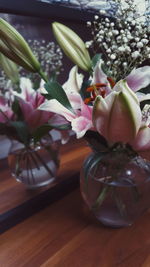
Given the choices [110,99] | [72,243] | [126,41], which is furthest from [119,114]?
[72,243]

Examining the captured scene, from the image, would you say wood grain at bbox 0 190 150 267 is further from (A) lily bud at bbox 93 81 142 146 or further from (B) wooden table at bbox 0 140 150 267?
(A) lily bud at bbox 93 81 142 146

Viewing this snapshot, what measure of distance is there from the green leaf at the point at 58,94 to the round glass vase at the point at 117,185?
4.1 inches

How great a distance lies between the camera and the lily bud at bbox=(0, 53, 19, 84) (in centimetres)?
53

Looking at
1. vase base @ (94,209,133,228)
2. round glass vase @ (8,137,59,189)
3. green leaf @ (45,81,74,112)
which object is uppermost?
green leaf @ (45,81,74,112)

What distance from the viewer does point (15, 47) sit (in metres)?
0.41

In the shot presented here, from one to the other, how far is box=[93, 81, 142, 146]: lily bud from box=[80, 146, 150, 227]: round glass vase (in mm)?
81

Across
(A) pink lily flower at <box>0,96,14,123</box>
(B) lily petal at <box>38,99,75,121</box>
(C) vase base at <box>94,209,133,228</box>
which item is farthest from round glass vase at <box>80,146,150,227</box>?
(A) pink lily flower at <box>0,96,14,123</box>

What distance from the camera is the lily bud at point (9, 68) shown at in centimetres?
53

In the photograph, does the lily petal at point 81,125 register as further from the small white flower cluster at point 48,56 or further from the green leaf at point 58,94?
the small white flower cluster at point 48,56

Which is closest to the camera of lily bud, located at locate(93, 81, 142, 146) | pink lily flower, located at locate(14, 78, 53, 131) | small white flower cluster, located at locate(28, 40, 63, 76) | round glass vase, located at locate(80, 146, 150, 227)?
lily bud, located at locate(93, 81, 142, 146)

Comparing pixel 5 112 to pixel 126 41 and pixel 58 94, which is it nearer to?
pixel 58 94

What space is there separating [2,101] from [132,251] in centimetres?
40

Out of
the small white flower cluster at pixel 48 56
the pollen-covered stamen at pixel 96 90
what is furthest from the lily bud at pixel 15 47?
the small white flower cluster at pixel 48 56

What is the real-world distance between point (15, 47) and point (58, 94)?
0.10 meters
